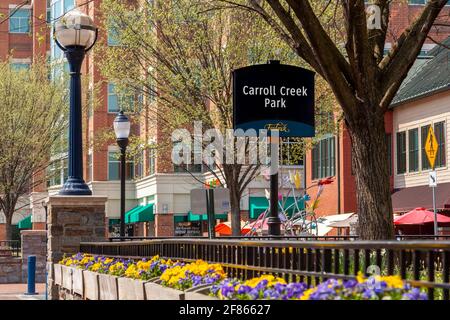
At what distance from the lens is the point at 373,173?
13406mm

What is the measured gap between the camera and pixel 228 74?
102 feet

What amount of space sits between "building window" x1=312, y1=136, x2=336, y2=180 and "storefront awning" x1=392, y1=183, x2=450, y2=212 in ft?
15.2

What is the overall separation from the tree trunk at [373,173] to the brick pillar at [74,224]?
733 cm

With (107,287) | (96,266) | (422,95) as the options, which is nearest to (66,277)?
(96,266)

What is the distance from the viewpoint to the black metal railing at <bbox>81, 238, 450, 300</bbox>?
683 cm

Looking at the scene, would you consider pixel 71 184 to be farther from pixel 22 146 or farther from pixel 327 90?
pixel 22 146

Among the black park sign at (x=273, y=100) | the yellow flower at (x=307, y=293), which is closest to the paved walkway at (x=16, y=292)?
the black park sign at (x=273, y=100)

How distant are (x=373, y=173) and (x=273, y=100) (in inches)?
66.8

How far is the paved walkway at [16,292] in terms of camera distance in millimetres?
26508

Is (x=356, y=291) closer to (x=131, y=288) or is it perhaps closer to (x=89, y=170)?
(x=131, y=288)

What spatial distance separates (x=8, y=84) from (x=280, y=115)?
111 feet

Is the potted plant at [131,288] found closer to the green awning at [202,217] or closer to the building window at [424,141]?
the building window at [424,141]

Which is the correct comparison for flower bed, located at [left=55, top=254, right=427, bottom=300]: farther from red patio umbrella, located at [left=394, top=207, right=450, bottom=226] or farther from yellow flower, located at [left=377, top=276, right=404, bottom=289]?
red patio umbrella, located at [left=394, top=207, right=450, bottom=226]

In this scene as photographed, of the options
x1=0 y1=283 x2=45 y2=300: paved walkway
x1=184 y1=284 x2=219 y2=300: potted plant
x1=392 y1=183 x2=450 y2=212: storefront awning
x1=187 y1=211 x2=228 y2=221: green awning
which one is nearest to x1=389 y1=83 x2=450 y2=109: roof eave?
x1=392 y1=183 x2=450 y2=212: storefront awning
